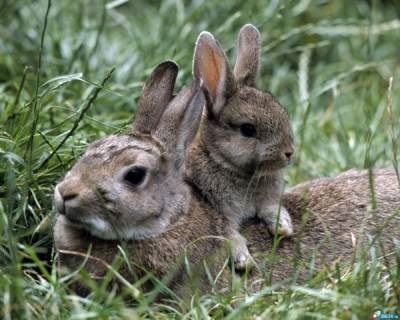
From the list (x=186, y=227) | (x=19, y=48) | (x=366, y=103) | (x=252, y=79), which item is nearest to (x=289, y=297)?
(x=186, y=227)

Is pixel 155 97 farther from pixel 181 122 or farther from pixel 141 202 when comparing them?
pixel 141 202

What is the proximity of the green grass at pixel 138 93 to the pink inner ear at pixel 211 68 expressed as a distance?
641 mm

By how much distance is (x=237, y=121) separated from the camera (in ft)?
20.5

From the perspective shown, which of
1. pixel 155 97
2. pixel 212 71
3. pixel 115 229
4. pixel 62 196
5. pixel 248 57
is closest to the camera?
pixel 62 196

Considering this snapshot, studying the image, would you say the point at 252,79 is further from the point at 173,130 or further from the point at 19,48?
the point at 19,48

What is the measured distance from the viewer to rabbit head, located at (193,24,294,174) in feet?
20.3

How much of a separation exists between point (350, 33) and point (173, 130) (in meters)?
4.47

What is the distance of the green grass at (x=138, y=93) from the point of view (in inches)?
198

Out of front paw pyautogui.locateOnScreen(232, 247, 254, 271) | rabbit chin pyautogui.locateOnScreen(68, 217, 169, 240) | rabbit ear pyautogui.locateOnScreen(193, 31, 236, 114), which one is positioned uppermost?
rabbit ear pyautogui.locateOnScreen(193, 31, 236, 114)

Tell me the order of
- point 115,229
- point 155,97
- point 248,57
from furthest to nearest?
point 248,57, point 155,97, point 115,229

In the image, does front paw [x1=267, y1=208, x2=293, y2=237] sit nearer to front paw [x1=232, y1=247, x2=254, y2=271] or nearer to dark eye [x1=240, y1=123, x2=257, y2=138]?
front paw [x1=232, y1=247, x2=254, y2=271]

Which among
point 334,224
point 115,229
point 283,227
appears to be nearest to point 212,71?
point 283,227

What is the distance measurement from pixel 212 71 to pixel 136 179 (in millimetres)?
1222

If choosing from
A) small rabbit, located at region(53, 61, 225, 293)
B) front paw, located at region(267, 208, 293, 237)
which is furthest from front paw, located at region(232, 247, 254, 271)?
front paw, located at region(267, 208, 293, 237)
